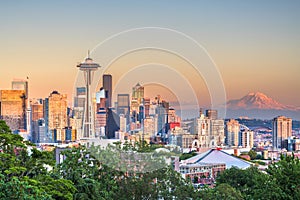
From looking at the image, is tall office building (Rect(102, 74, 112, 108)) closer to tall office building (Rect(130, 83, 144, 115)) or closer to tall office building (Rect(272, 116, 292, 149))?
tall office building (Rect(130, 83, 144, 115))

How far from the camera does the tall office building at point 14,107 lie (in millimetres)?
56844

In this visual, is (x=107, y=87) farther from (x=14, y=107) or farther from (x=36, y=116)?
(x=14, y=107)

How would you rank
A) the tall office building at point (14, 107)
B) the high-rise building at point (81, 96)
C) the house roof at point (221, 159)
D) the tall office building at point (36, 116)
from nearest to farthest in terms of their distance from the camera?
the high-rise building at point (81, 96) < the house roof at point (221, 159) < the tall office building at point (36, 116) < the tall office building at point (14, 107)

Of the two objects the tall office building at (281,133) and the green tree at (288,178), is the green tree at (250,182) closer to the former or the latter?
the green tree at (288,178)

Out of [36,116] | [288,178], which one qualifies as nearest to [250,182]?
[288,178]

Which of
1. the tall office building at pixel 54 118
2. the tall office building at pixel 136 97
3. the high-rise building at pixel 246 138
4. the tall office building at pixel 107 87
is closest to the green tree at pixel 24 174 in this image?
the tall office building at pixel 107 87

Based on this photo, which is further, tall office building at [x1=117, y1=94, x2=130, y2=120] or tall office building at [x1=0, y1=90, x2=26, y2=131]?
tall office building at [x1=0, y1=90, x2=26, y2=131]

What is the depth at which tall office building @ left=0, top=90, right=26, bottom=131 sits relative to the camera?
56.8m

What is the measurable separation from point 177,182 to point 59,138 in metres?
41.5

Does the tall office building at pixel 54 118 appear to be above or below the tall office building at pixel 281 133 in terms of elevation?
above

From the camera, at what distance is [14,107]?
5997 cm

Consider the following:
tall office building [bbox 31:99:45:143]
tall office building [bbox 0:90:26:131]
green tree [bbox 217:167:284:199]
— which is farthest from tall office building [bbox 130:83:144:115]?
tall office building [bbox 0:90:26:131]

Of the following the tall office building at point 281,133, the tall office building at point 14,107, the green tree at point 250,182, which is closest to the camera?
the green tree at point 250,182

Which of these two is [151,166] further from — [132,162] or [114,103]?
[114,103]
